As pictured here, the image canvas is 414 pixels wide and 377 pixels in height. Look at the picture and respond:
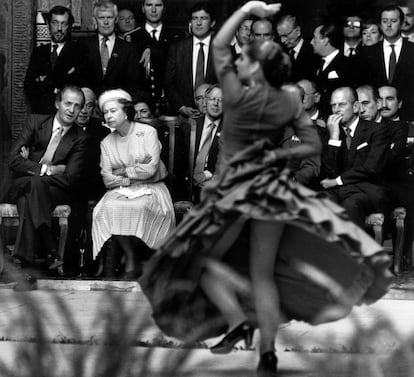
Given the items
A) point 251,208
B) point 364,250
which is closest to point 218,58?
point 251,208

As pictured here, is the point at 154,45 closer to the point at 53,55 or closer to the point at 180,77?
the point at 180,77

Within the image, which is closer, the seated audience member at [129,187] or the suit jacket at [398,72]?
the seated audience member at [129,187]

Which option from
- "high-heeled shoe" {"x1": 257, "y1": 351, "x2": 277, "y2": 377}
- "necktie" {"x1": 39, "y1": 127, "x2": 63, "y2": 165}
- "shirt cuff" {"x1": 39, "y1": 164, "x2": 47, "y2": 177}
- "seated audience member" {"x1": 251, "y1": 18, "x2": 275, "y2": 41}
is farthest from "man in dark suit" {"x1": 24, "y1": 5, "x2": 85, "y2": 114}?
"high-heeled shoe" {"x1": 257, "y1": 351, "x2": 277, "y2": 377}

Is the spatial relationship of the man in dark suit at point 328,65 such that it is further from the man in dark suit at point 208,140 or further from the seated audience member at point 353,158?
the man in dark suit at point 208,140

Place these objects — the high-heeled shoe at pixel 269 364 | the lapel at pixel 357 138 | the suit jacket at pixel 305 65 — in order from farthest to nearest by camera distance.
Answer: the suit jacket at pixel 305 65, the lapel at pixel 357 138, the high-heeled shoe at pixel 269 364

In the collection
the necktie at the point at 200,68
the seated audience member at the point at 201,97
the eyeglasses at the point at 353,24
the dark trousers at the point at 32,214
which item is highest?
the eyeglasses at the point at 353,24

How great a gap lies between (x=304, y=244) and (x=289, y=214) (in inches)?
17.2

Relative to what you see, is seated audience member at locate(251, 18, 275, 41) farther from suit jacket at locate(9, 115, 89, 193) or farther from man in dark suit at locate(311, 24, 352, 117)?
suit jacket at locate(9, 115, 89, 193)

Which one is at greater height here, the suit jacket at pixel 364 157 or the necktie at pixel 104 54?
the necktie at pixel 104 54

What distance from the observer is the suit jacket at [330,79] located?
1040 centimetres

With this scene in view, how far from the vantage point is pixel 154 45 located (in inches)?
427

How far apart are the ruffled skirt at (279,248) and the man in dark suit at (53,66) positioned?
5.07m

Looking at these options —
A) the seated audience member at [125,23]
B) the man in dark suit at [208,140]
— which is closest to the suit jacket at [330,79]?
the man in dark suit at [208,140]

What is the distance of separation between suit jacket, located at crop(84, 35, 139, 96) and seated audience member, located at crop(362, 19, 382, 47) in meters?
2.06
